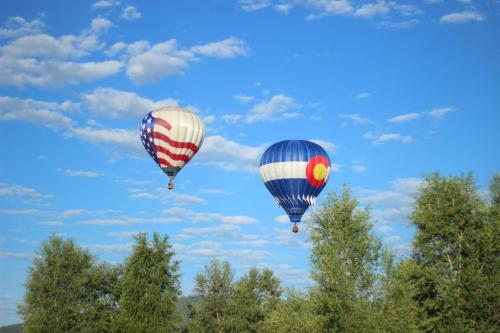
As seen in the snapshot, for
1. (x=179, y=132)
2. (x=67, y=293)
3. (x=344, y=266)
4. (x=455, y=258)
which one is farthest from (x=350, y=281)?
(x=67, y=293)

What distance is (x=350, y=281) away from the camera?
38.1 m

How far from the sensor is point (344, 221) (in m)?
42.1

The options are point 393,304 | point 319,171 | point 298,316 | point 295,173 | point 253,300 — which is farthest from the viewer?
point 253,300

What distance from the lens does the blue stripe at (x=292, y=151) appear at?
64500 mm

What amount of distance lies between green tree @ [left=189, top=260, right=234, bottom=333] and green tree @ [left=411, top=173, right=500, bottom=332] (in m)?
34.9

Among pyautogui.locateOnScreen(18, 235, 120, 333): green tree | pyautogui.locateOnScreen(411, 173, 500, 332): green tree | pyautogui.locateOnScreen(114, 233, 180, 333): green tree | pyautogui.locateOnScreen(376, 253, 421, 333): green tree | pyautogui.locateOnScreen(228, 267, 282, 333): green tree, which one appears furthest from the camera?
pyautogui.locateOnScreen(228, 267, 282, 333): green tree

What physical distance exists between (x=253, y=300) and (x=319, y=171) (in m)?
24.0

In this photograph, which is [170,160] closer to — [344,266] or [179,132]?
[179,132]

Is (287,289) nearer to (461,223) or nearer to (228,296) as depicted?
(461,223)

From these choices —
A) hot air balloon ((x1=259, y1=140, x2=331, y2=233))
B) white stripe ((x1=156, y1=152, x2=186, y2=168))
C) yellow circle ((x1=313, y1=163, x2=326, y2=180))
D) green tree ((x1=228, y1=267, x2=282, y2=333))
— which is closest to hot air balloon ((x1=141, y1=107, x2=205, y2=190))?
white stripe ((x1=156, y1=152, x2=186, y2=168))

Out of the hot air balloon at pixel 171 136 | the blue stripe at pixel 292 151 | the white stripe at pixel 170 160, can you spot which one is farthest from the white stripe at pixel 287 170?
the white stripe at pixel 170 160

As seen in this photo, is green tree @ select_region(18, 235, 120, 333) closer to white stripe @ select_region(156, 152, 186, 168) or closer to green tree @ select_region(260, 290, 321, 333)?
white stripe @ select_region(156, 152, 186, 168)

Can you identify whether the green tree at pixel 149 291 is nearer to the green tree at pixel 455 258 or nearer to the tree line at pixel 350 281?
the tree line at pixel 350 281

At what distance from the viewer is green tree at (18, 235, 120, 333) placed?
6338cm
